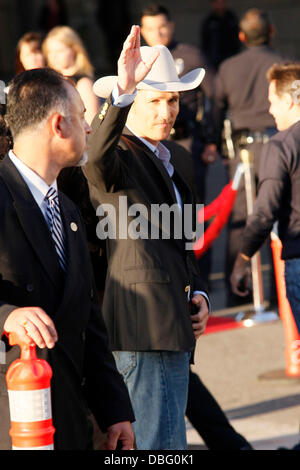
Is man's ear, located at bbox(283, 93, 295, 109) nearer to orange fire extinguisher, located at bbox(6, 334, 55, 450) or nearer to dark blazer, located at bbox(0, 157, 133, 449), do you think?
dark blazer, located at bbox(0, 157, 133, 449)

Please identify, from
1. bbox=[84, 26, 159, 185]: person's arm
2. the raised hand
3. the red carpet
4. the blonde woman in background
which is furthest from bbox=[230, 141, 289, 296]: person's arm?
the red carpet

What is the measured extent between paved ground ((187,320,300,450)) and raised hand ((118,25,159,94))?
298 cm

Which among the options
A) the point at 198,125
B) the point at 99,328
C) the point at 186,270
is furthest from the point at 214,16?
the point at 99,328

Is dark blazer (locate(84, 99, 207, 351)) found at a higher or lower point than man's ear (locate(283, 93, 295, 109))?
lower

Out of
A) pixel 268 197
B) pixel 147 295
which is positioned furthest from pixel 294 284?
pixel 147 295

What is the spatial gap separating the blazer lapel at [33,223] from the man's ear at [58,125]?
0.17m

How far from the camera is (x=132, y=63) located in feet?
11.7

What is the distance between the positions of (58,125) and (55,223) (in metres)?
0.30

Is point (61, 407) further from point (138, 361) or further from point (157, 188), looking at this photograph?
point (157, 188)

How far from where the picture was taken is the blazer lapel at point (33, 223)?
3074mm

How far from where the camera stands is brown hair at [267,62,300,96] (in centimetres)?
549

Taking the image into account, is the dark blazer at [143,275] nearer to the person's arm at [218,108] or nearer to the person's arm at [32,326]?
the person's arm at [32,326]

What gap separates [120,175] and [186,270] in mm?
512

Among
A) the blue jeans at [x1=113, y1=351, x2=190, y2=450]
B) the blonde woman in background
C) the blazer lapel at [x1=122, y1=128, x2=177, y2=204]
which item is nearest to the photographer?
the blue jeans at [x1=113, y1=351, x2=190, y2=450]
